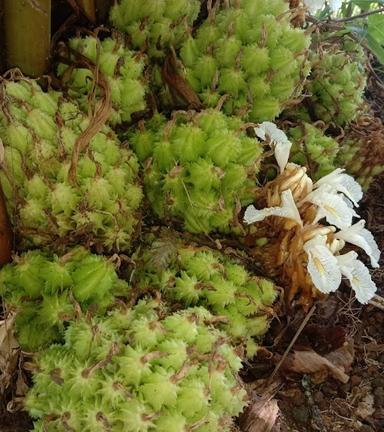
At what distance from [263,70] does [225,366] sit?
0.57m

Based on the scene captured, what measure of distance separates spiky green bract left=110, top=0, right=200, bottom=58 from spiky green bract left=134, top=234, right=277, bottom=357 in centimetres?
38

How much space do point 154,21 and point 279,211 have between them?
437 millimetres

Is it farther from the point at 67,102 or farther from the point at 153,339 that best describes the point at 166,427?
the point at 67,102

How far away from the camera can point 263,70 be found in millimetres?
1204

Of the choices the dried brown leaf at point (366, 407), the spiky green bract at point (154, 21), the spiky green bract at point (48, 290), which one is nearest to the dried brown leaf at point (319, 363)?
the dried brown leaf at point (366, 407)

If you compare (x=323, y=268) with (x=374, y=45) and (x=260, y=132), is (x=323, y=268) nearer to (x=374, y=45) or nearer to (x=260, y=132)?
(x=260, y=132)

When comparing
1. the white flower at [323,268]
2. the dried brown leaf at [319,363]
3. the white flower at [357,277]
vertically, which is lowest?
the dried brown leaf at [319,363]

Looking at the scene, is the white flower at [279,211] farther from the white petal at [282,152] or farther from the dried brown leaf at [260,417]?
the dried brown leaf at [260,417]

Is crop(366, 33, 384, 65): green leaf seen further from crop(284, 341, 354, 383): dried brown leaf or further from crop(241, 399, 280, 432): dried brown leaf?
crop(241, 399, 280, 432): dried brown leaf

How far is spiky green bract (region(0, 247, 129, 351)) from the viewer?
Answer: 1000 mm

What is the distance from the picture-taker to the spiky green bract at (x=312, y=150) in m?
1.32

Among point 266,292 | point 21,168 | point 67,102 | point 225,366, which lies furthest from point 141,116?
point 225,366

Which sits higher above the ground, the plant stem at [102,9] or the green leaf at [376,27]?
the plant stem at [102,9]

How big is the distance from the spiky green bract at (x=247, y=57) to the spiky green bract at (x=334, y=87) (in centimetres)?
22
